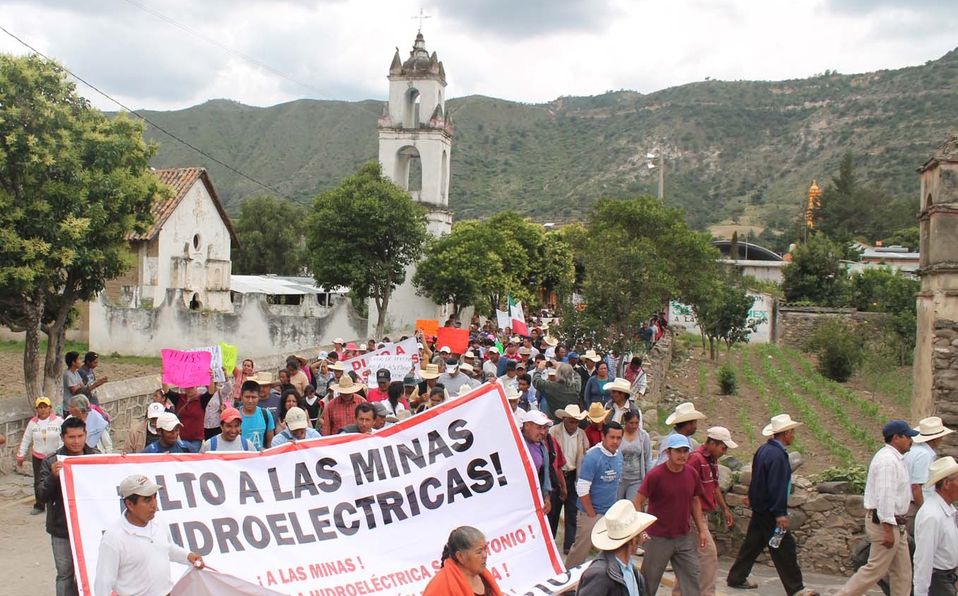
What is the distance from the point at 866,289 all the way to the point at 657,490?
43.1m

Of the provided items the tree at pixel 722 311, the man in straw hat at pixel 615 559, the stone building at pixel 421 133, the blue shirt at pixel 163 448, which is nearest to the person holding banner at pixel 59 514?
the blue shirt at pixel 163 448

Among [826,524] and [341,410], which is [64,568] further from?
[826,524]

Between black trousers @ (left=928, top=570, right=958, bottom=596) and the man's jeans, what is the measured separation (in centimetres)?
634

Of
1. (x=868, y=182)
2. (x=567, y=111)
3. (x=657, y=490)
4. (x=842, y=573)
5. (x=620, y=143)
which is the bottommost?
(x=842, y=573)

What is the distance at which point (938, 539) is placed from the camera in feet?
21.3

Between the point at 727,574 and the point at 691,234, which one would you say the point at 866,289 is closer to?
the point at 691,234

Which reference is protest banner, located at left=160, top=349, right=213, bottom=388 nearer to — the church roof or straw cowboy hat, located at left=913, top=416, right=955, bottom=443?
straw cowboy hat, located at left=913, top=416, right=955, bottom=443

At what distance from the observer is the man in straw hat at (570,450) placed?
8.86 meters

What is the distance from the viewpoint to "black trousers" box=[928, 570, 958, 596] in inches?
259

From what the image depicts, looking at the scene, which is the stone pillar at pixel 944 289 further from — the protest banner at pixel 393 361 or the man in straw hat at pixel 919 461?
the protest banner at pixel 393 361

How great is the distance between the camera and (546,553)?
7.29 meters

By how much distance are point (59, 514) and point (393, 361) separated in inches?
309

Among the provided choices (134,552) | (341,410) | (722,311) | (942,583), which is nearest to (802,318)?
(722,311)

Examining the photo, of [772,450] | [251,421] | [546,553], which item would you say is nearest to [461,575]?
[546,553]
